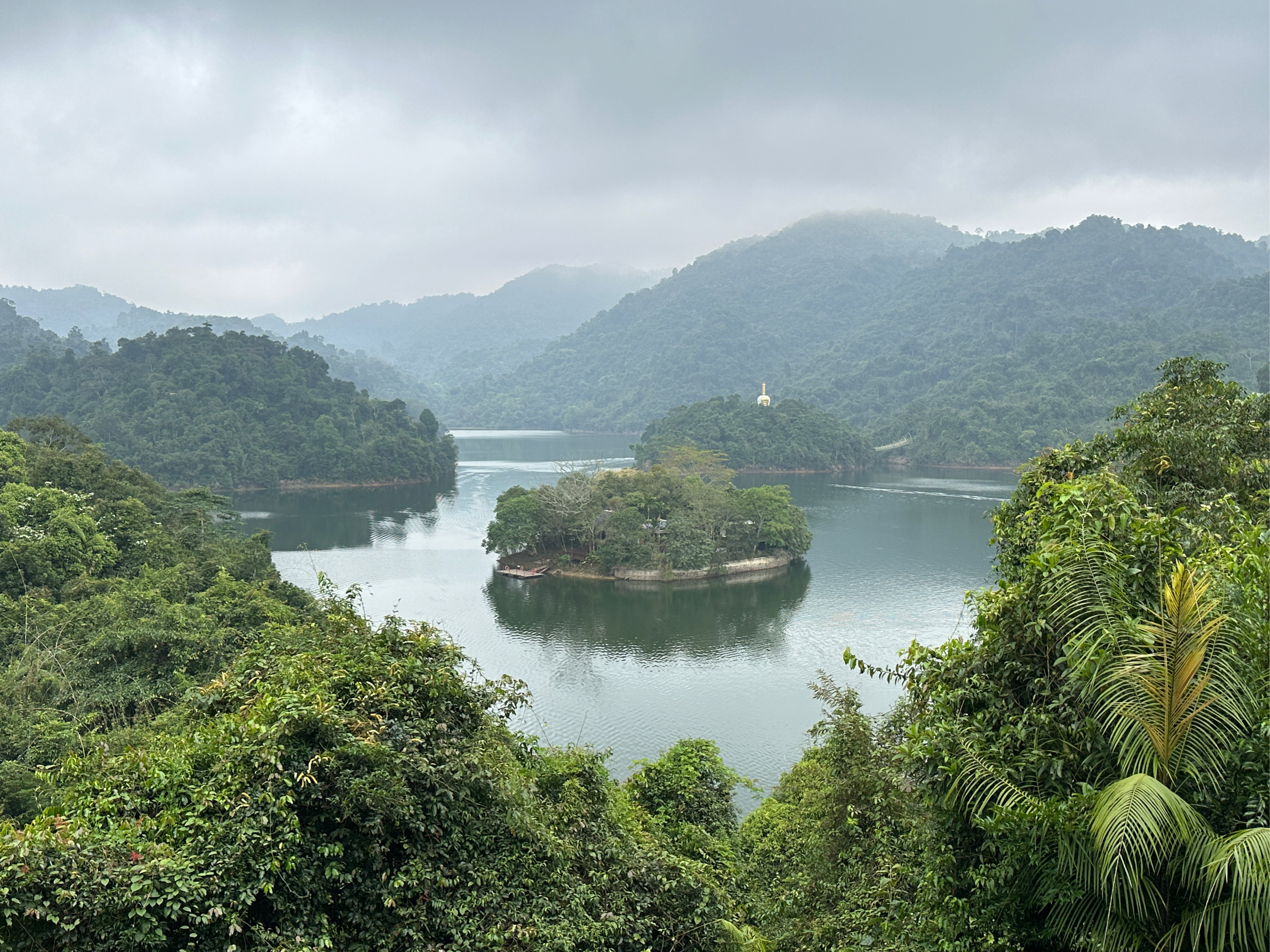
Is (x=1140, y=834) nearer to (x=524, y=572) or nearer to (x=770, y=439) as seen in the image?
(x=524, y=572)

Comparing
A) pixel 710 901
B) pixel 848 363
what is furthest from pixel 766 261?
pixel 710 901

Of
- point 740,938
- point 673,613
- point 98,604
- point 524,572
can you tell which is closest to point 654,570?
point 673,613

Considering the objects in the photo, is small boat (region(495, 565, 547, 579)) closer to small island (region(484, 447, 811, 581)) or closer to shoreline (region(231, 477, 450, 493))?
small island (region(484, 447, 811, 581))

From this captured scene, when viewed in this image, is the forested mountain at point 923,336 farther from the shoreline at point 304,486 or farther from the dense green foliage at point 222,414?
the dense green foliage at point 222,414

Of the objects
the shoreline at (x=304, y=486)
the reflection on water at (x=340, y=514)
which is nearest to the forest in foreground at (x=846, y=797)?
the reflection on water at (x=340, y=514)

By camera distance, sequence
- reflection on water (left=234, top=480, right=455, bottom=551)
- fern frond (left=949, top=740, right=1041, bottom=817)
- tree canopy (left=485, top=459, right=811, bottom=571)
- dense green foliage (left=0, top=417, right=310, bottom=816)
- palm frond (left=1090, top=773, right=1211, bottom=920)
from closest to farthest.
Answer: palm frond (left=1090, top=773, right=1211, bottom=920) < fern frond (left=949, top=740, right=1041, bottom=817) < dense green foliage (left=0, top=417, right=310, bottom=816) < tree canopy (left=485, top=459, right=811, bottom=571) < reflection on water (left=234, top=480, right=455, bottom=551)

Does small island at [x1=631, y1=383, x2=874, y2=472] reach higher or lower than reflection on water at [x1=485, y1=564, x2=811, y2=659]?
higher

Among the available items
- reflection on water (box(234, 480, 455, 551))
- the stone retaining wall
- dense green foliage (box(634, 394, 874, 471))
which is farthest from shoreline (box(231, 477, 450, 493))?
the stone retaining wall
